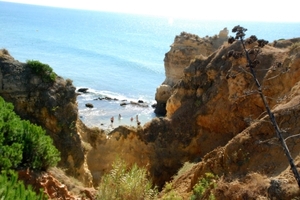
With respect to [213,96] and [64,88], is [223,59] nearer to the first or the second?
[213,96]

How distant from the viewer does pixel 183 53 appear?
55344 mm

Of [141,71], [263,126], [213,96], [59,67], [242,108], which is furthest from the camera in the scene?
[141,71]

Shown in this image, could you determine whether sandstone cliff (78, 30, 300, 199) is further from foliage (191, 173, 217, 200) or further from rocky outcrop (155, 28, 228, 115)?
rocky outcrop (155, 28, 228, 115)

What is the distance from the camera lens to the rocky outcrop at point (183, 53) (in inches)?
2185

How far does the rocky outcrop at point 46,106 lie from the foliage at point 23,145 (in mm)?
6475

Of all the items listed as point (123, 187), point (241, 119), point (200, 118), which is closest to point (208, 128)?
point (200, 118)

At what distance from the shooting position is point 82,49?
4557 inches

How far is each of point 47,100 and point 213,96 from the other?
12577 millimetres

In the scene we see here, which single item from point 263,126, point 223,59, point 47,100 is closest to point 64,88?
point 47,100

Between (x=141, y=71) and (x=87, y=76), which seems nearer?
(x=87, y=76)

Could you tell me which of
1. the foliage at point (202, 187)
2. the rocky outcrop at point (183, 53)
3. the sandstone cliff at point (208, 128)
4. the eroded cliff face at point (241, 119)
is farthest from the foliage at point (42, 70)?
the rocky outcrop at point (183, 53)

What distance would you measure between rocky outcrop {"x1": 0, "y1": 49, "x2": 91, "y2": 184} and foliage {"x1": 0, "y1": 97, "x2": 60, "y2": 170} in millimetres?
6475

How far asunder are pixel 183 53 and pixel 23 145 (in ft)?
151

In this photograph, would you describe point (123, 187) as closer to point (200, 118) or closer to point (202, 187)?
point (202, 187)
